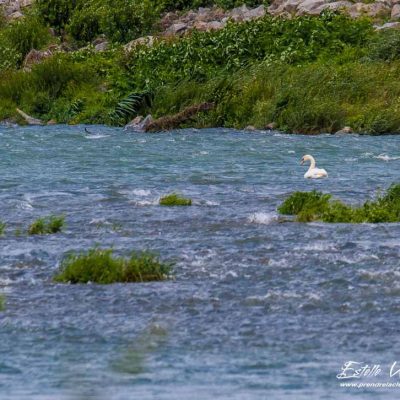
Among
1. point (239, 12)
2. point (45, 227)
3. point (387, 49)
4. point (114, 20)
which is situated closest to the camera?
point (45, 227)

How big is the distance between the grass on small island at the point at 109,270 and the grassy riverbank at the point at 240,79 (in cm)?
2078

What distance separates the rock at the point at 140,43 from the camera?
158ft

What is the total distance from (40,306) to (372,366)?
3.86 meters

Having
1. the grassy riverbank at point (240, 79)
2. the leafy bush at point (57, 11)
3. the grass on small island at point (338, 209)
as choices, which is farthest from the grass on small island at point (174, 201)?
the leafy bush at point (57, 11)

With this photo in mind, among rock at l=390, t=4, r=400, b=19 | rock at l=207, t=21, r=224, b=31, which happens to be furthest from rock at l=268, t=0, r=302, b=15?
rock at l=390, t=4, r=400, b=19

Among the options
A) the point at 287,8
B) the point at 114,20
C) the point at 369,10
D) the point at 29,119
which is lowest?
the point at 29,119

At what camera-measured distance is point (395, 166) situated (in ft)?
90.0

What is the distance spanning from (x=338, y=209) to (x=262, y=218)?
1.11m

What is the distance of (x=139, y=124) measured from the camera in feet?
125

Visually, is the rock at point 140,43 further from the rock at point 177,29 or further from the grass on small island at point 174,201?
the grass on small island at point 174,201

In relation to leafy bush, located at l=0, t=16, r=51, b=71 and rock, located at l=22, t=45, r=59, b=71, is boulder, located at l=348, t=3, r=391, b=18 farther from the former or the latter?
leafy bush, located at l=0, t=16, r=51, b=71

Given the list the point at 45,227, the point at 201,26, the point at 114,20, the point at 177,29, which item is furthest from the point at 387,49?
the point at 45,227

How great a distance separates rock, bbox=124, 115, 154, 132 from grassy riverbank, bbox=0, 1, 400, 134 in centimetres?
110

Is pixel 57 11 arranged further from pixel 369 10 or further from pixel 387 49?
pixel 387 49
